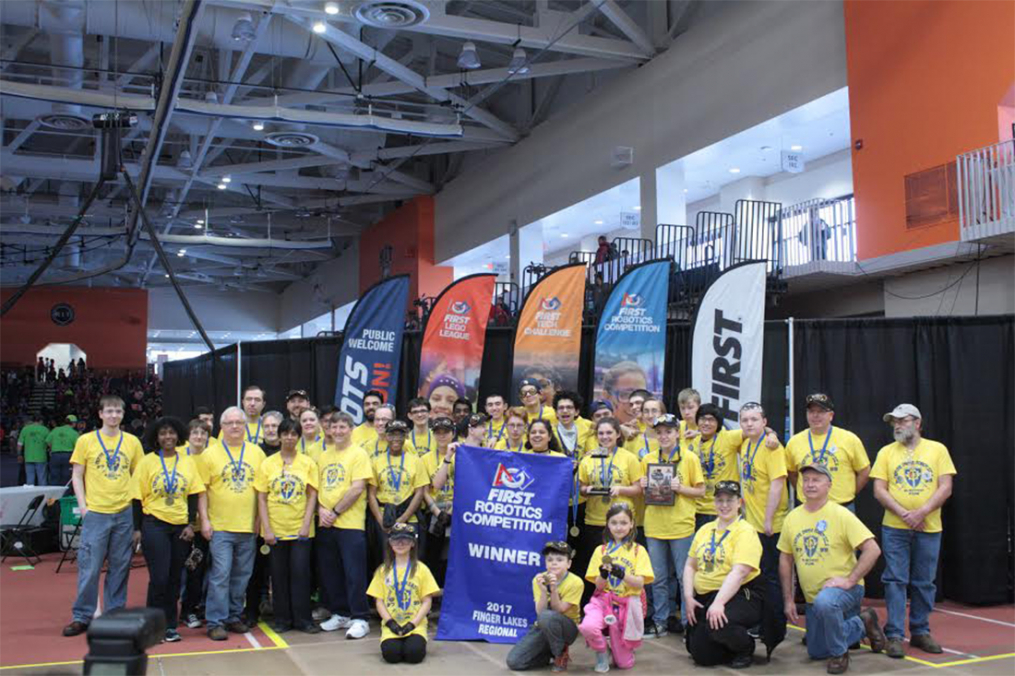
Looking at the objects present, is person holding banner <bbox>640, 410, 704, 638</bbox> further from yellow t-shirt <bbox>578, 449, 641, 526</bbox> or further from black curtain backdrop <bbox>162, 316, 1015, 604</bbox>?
black curtain backdrop <bbox>162, 316, 1015, 604</bbox>

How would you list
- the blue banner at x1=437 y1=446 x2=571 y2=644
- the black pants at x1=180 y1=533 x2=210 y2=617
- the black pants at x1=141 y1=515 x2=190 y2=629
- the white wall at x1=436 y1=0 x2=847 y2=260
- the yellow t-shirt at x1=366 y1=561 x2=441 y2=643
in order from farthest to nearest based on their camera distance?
the white wall at x1=436 y1=0 x2=847 y2=260, the black pants at x1=180 y1=533 x2=210 y2=617, the black pants at x1=141 y1=515 x2=190 y2=629, the blue banner at x1=437 y1=446 x2=571 y2=644, the yellow t-shirt at x1=366 y1=561 x2=441 y2=643

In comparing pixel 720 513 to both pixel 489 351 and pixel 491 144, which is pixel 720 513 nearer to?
pixel 489 351

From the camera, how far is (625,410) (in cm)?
1027

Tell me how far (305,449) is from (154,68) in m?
14.6

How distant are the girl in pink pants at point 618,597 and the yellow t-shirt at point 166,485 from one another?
10.8 feet

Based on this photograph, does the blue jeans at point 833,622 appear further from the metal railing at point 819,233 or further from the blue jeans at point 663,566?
the metal railing at point 819,233

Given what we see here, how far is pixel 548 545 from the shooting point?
21.8ft

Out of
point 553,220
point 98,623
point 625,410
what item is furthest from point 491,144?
point 98,623

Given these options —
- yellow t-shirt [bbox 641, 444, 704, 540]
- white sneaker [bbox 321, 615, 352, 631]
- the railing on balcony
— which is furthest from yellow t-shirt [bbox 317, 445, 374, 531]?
the railing on balcony

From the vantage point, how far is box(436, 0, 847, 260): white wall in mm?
15258

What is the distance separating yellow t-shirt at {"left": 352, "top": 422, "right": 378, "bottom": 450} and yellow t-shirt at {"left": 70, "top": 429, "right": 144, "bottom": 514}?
1882 millimetres

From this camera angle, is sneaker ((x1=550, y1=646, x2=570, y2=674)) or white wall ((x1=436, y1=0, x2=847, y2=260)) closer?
sneaker ((x1=550, y1=646, x2=570, y2=674))

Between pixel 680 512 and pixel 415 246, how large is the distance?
74.0 ft

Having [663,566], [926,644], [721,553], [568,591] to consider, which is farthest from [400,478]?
[926,644]
